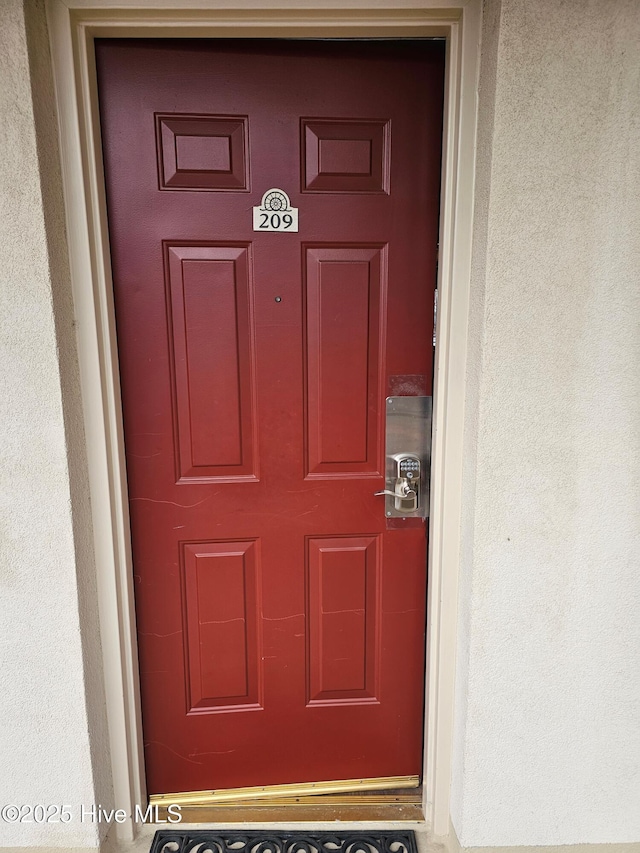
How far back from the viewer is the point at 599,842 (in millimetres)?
1504

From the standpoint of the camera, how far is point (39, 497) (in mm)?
1328

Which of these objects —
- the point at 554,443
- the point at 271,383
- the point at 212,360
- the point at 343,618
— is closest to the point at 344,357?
the point at 271,383

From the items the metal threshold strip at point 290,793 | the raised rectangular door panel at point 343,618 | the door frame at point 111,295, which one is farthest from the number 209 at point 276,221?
the metal threshold strip at point 290,793

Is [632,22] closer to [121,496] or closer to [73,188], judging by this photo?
[73,188]

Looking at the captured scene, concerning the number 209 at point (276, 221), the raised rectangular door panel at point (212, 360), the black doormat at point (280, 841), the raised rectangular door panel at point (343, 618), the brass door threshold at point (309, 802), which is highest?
the number 209 at point (276, 221)

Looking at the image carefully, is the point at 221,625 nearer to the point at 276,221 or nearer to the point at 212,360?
the point at 212,360

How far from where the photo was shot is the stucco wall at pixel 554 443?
1.20 m

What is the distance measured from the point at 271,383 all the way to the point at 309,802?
1.41 m

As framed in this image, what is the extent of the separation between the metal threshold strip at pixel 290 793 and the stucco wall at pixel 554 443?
0.89ft

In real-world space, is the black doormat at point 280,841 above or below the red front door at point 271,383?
below

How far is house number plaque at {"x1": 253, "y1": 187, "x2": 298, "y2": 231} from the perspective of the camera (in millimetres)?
1435

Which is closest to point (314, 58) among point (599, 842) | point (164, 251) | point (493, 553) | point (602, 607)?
point (164, 251)

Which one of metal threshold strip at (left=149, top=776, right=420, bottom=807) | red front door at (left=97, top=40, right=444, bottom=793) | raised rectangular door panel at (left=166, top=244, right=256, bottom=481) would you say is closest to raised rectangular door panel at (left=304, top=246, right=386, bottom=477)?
red front door at (left=97, top=40, right=444, bottom=793)

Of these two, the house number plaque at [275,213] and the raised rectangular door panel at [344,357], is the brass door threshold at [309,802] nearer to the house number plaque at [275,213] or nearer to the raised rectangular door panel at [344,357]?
the raised rectangular door panel at [344,357]
